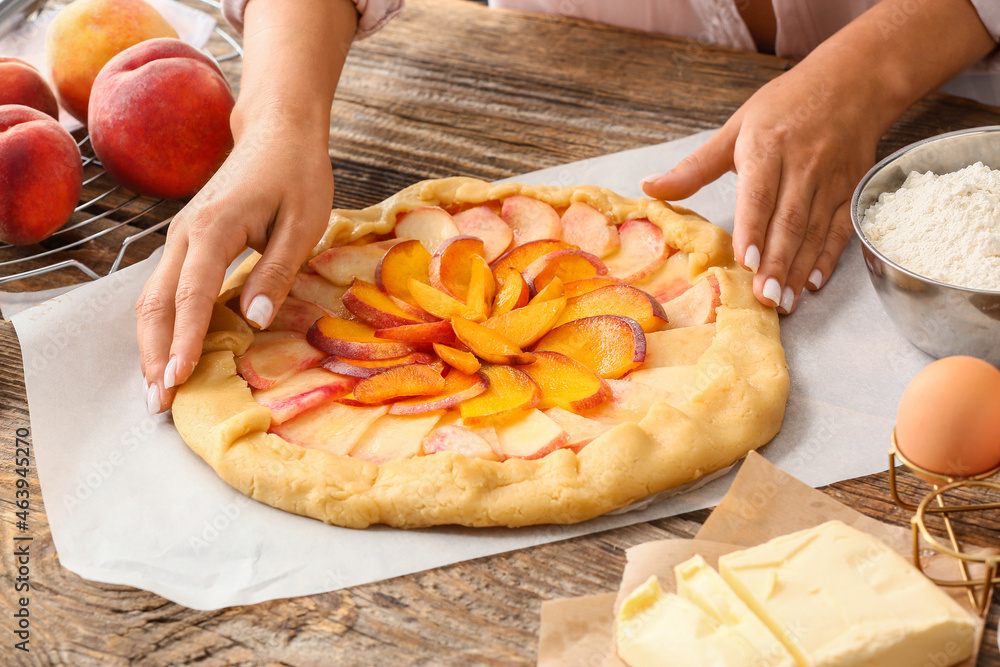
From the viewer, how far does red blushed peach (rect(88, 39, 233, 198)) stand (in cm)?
214

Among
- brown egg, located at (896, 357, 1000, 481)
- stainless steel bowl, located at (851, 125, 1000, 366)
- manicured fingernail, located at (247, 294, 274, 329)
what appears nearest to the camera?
brown egg, located at (896, 357, 1000, 481)

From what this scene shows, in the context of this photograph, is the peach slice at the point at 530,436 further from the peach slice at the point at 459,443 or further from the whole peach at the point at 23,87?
the whole peach at the point at 23,87

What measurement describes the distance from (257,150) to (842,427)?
1424 mm

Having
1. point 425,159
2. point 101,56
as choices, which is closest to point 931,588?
point 425,159

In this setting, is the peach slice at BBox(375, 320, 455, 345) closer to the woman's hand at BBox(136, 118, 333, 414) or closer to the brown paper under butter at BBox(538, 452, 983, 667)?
the woman's hand at BBox(136, 118, 333, 414)

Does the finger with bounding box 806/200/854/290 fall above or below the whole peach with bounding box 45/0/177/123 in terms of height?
below

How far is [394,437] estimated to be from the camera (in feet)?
5.27

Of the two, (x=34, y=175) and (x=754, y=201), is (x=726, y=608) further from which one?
(x=34, y=175)

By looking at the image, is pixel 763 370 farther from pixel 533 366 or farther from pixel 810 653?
pixel 810 653

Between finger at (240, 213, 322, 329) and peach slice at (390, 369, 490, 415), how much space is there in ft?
1.17

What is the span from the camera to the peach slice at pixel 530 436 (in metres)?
1.55

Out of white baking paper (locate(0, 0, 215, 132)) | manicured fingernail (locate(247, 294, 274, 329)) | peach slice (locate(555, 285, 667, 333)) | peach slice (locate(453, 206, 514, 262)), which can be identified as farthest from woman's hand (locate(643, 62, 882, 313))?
white baking paper (locate(0, 0, 215, 132))

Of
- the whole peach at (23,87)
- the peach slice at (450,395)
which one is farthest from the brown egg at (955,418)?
the whole peach at (23,87)

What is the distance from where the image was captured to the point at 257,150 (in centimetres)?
192
